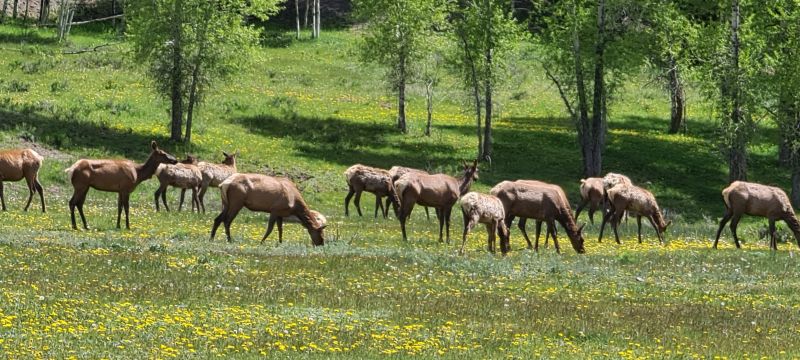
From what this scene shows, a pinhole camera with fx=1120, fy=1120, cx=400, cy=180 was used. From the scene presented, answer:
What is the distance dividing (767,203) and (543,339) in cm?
1905

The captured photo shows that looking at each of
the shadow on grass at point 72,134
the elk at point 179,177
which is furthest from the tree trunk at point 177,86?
the elk at point 179,177

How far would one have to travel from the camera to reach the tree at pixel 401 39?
62938mm

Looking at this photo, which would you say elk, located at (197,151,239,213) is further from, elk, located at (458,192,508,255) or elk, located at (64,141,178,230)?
elk, located at (458,192,508,255)

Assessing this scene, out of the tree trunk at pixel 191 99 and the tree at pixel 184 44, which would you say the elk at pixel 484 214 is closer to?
the tree trunk at pixel 191 99

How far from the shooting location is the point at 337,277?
2186 centimetres

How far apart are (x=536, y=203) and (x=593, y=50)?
2595 centimetres

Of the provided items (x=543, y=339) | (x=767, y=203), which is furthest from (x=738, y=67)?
(x=543, y=339)

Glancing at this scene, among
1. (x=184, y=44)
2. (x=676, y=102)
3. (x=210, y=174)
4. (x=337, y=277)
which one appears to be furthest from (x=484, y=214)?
(x=676, y=102)

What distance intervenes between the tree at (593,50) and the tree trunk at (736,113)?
5.71m

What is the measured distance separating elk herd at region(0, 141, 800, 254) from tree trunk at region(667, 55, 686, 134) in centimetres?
2585

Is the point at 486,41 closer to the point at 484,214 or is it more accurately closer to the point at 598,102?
the point at 598,102

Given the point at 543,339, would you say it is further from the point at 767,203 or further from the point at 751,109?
the point at 751,109

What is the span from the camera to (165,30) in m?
54.1

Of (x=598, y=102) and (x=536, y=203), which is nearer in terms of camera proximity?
(x=536, y=203)
